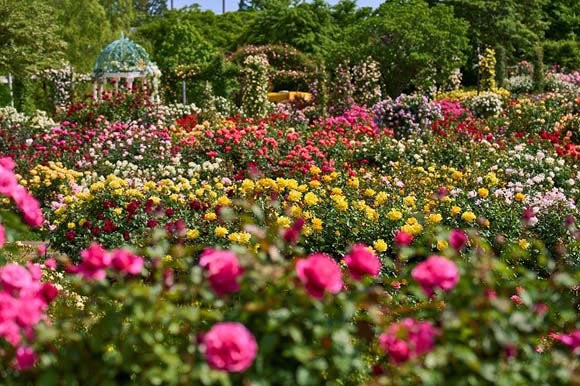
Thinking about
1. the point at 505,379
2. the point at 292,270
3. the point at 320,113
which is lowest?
the point at 320,113

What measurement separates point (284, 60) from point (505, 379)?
70.7 feet

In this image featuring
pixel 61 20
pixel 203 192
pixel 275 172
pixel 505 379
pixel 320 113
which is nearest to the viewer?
pixel 505 379

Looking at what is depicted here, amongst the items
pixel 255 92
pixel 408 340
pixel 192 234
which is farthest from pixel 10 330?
pixel 255 92

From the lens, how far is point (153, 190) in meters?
6.04

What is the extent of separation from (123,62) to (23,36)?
9.45 feet

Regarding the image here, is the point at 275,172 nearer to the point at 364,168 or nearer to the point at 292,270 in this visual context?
the point at 364,168

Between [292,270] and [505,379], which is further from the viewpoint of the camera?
[292,270]

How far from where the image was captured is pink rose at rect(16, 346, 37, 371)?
170cm

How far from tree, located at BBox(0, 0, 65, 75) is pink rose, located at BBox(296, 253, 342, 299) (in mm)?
15887

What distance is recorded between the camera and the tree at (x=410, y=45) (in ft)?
72.9

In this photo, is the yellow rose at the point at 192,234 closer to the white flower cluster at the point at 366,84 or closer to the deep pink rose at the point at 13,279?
the deep pink rose at the point at 13,279

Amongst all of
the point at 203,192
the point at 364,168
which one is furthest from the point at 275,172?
the point at 203,192

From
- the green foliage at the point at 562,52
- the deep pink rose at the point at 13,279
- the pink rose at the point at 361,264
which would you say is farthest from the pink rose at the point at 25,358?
the green foliage at the point at 562,52

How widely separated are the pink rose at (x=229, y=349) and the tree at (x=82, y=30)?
26.7 m
